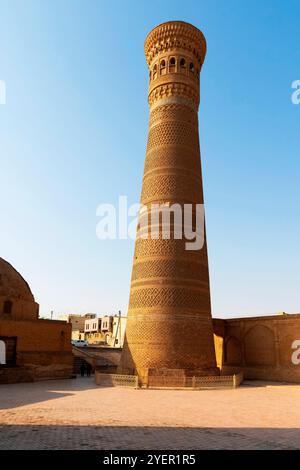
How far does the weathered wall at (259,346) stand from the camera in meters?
20.7

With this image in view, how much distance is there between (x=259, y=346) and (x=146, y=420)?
49.3ft

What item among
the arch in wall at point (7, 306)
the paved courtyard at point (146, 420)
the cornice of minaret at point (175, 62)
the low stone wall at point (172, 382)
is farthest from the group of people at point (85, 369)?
the cornice of minaret at point (175, 62)

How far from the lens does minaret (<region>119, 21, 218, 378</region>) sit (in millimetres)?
16594

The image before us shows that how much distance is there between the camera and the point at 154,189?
61.9 ft

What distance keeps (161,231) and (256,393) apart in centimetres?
759

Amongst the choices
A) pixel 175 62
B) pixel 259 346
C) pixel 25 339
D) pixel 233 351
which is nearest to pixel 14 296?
pixel 25 339

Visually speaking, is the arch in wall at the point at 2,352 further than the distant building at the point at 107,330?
No

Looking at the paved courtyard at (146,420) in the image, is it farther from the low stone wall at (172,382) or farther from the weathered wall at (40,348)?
the weathered wall at (40,348)

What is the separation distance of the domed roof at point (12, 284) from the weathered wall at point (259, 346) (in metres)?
11.1

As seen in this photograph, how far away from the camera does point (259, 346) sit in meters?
22.4

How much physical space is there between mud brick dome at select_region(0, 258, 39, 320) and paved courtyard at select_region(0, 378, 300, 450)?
8031 mm

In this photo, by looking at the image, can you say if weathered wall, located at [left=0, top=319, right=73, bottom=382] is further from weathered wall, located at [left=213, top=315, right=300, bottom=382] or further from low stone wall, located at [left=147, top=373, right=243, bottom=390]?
weathered wall, located at [left=213, top=315, right=300, bottom=382]

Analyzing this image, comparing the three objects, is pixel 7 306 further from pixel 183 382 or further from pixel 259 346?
pixel 259 346

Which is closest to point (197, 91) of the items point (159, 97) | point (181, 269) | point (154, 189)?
point (159, 97)
